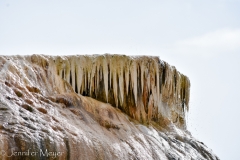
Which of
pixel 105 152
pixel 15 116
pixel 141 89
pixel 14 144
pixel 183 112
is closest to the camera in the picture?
pixel 14 144

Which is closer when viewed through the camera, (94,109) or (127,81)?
(94,109)

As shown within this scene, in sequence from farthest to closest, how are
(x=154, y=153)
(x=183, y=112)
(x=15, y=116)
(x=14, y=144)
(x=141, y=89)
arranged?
(x=183, y=112), (x=141, y=89), (x=154, y=153), (x=15, y=116), (x=14, y=144)

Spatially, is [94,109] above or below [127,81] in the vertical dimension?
below

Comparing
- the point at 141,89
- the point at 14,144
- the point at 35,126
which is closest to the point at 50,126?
the point at 35,126

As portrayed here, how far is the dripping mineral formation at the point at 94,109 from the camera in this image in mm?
8719

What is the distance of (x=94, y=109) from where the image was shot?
1110cm

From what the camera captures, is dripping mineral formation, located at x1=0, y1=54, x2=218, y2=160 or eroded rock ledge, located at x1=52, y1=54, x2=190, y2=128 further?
eroded rock ledge, located at x1=52, y1=54, x2=190, y2=128

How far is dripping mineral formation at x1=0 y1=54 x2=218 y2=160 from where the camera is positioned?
8.72m

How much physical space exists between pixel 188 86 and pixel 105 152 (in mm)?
6151

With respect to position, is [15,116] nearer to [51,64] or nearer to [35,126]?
[35,126]

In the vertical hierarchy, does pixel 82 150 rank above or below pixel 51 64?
below

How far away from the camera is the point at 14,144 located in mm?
8117

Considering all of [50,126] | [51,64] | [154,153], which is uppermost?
[51,64]

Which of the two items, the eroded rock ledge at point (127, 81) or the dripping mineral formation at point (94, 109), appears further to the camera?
the eroded rock ledge at point (127, 81)
